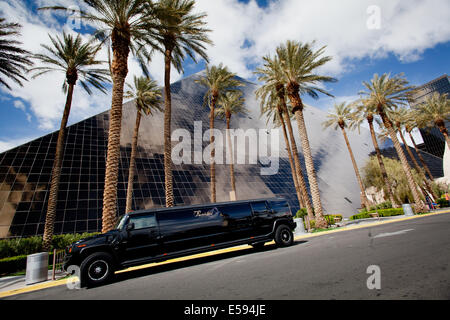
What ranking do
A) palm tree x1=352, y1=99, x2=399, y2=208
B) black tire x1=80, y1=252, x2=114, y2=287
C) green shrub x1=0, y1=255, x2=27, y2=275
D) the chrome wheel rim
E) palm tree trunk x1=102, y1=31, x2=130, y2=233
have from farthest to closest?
palm tree x1=352, y1=99, x2=399, y2=208 < green shrub x1=0, y1=255, x2=27, y2=275 < palm tree trunk x1=102, y1=31, x2=130, y2=233 < the chrome wheel rim < black tire x1=80, y1=252, x2=114, y2=287

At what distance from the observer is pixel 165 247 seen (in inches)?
291

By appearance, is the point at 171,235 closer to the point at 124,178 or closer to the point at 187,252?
A: the point at 187,252

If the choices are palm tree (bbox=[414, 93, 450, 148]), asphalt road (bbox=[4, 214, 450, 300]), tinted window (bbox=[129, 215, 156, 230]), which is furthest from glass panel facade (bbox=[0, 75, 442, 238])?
asphalt road (bbox=[4, 214, 450, 300])

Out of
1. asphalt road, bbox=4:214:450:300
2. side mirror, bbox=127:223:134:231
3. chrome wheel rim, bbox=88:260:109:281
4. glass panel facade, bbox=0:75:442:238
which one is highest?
glass panel facade, bbox=0:75:442:238

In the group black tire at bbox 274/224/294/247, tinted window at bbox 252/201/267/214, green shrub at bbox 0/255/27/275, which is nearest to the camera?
tinted window at bbox 252/201/267/214

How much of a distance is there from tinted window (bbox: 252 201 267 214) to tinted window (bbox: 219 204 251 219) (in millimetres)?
303

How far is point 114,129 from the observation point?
475 inches

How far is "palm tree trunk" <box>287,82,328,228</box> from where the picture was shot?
1772 cm

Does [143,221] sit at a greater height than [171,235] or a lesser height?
greater

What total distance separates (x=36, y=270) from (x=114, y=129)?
713 cm

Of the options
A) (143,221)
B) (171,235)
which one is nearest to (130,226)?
(143,221)

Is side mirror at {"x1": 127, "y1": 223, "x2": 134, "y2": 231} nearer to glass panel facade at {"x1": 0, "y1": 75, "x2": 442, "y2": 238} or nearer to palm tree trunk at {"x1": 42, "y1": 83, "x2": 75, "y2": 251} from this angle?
palm tree trunk at {"x1": 42, "y1": 83, "x2": 75, "y2": 251}

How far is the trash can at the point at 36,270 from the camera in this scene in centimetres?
876
